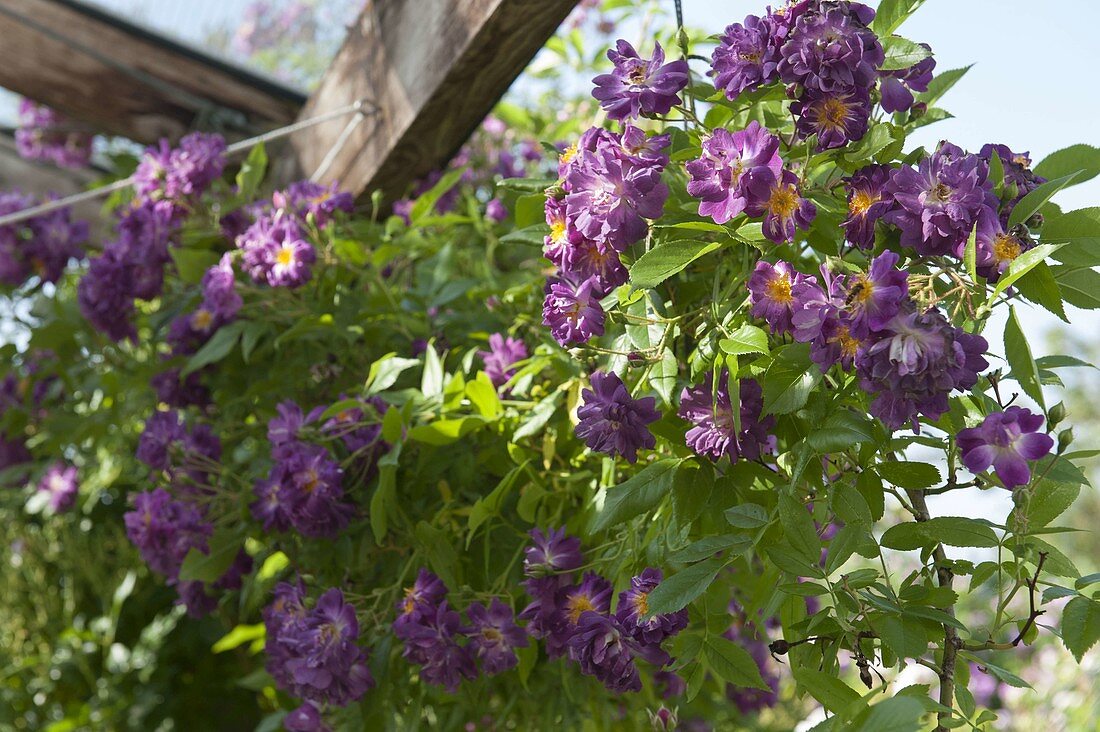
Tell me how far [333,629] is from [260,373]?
0.49 m

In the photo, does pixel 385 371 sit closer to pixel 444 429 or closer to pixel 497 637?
pixel 444 429

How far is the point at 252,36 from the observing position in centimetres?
268

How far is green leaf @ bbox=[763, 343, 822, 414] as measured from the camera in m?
0.66

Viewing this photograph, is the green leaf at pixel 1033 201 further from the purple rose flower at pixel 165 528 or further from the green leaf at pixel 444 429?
the purple rose flower at pixel 165 528

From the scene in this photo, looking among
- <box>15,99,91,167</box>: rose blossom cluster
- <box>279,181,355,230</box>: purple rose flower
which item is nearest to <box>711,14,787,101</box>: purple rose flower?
<box>279,181,355,230</box>: purple rose flower

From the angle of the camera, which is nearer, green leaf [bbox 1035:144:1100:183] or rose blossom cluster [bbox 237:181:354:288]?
green leaf [bbox 1035:144:1100:183]

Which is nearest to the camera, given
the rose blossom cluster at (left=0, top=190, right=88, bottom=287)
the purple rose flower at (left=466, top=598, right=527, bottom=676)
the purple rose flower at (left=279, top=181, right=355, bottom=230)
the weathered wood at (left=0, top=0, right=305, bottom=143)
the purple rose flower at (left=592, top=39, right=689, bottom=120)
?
the purple rose flower at (left=592, top=39, right=689, bottom=120)

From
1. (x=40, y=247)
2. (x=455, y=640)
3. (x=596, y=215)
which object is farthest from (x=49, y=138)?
(x=596, y=215)

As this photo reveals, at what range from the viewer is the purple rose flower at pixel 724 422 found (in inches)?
28.2

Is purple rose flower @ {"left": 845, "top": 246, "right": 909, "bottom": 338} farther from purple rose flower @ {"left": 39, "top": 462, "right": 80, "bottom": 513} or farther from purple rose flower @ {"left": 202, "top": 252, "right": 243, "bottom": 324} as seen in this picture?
purple rose flower @ {"left": 39, "top": 462, "right": 80, "bottom": 513}

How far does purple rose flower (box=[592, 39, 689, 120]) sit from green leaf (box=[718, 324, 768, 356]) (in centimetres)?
19

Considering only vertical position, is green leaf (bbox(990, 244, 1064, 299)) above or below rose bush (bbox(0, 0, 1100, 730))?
above

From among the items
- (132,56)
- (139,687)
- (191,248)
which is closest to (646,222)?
(191,248)

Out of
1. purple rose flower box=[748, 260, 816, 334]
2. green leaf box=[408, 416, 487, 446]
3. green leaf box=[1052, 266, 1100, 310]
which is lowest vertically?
green leaf box=[408, 416, 487, 446]
